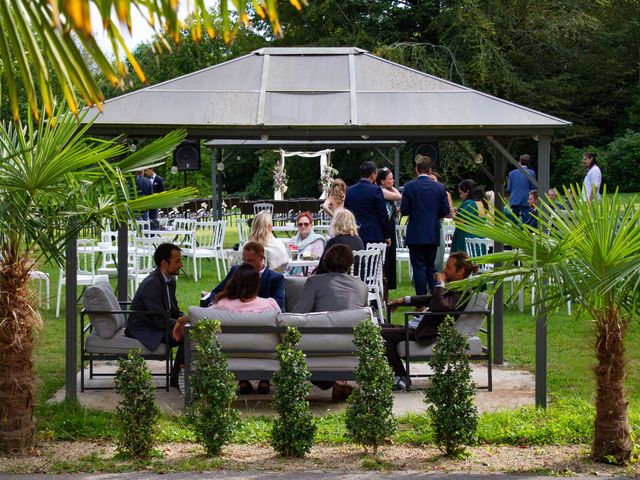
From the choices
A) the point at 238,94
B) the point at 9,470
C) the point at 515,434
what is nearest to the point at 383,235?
the point at 238,94

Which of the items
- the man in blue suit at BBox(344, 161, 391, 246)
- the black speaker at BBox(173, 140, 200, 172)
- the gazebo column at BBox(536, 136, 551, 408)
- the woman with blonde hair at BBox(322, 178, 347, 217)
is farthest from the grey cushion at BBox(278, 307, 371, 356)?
the black speaker at BBox(173, 140, 200, 172)

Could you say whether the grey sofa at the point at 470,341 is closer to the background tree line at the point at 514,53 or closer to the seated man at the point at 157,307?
the seated man at the point at 157,307

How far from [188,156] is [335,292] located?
6533mm

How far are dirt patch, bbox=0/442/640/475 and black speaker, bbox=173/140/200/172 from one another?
24.0ft

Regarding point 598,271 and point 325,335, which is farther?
point 325,335

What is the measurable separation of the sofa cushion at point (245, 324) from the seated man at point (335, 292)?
0.77 meters

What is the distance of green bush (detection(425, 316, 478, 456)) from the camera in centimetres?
623

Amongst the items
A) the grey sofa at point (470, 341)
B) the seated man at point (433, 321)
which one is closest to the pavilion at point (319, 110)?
the grey sofa at point (470, 341)

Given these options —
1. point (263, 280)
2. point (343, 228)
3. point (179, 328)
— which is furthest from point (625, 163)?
point (179, 328)

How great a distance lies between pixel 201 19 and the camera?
2.88m

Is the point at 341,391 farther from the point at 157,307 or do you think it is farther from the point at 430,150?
the point at 430,150

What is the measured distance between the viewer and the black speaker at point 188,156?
1365cm

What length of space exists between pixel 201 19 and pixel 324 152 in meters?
23.6

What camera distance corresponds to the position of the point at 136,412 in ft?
20.2
